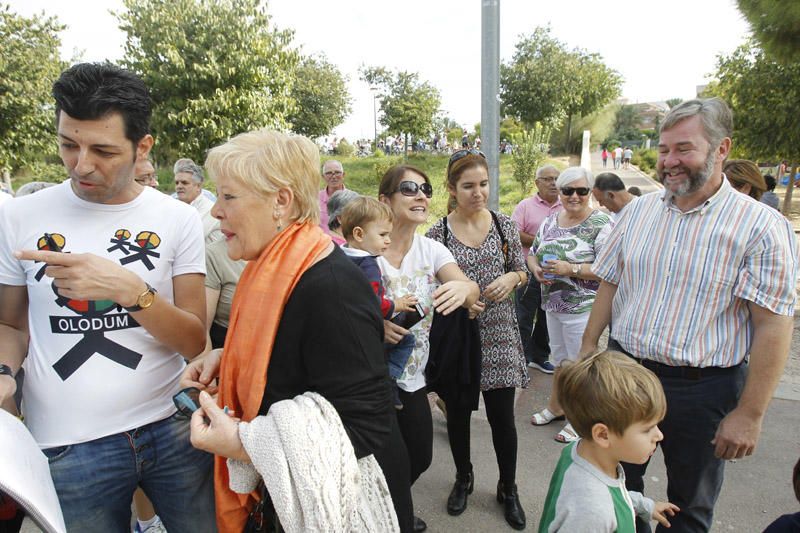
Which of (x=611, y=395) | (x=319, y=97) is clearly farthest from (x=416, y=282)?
(x=319, y=97)

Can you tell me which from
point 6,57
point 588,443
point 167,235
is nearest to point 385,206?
point 167,235

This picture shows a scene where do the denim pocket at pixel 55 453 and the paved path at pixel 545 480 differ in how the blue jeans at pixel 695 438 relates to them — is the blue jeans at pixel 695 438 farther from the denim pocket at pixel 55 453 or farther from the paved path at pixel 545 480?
the denim pocket at pixel 55 453

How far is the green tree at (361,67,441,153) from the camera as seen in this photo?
2580 centimetres

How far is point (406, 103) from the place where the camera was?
1013 inches

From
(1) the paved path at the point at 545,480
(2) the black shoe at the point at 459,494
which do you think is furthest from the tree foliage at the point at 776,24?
(2) the black shoe at the point at 459,494

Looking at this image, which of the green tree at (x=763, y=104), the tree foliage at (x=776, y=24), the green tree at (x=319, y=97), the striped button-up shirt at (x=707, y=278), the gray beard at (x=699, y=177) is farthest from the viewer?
the green tree at (x=319, y=97)

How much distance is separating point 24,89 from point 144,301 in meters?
13.8

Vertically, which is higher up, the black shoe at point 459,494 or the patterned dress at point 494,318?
the patterned dress at point 494,318

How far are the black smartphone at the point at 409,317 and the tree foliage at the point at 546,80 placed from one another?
27352 mm

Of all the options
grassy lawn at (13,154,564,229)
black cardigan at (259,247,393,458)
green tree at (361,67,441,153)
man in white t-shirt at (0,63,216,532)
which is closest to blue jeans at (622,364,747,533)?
black cardigan at (259,247,393,458)

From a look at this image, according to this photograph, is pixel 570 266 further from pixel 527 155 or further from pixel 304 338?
pixel 527 155

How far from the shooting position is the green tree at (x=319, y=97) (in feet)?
99.1

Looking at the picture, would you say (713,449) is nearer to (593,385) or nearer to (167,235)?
(593,385)

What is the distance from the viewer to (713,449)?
2.00m
